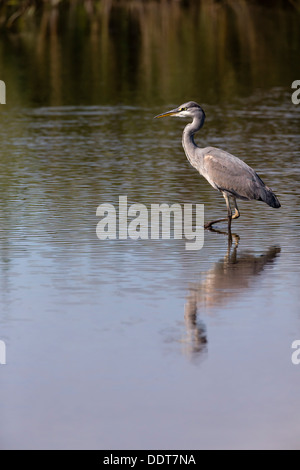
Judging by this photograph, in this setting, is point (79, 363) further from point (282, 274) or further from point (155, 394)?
point (282, 274)

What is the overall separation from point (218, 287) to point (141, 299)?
75 centimetres

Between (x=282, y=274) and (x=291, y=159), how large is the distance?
7.65m

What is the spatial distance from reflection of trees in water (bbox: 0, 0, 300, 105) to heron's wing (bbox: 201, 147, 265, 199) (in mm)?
13443

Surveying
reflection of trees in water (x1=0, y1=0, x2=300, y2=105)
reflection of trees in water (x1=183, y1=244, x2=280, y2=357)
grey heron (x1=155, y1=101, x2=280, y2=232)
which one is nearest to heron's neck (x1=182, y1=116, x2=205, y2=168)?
grey heron (x1=155, y1=101, x2=280, y2=232)

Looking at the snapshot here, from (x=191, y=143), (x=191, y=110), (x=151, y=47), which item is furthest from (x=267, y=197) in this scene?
(x=151, y=47)

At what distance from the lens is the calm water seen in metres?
6.30

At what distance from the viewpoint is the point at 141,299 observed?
888 centimetres

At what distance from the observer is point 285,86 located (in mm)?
27969

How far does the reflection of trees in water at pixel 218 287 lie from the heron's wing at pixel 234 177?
1131 millimetres

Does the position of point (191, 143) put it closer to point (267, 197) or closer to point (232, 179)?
point (232, 179)

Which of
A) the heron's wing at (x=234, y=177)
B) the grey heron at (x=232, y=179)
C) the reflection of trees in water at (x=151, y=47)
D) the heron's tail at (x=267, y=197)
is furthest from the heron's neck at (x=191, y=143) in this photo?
the reflection of trees in water at (x=151, y=47)

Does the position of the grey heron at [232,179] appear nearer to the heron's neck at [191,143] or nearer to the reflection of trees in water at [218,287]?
the heron's neck at [191,143]

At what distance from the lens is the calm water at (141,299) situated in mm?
6305
